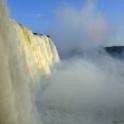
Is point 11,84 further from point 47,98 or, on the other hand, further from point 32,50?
point 32,50

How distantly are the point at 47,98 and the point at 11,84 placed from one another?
20.5 meters

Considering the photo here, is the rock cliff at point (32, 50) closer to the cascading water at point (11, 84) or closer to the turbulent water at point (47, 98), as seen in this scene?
the turbulent water at point (47, 98)

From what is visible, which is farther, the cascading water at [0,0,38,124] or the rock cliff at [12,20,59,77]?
the rock cliff at [12,20,59,77]

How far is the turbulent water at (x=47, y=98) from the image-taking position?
912 cm

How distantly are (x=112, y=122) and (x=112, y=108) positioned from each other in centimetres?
402

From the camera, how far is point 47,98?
29.7 meters

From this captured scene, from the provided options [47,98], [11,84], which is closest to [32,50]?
[47,98]

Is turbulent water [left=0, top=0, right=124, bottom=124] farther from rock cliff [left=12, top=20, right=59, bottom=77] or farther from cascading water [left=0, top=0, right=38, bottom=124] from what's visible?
rock cliff [left=12, top=20, right=59, bottom=77]

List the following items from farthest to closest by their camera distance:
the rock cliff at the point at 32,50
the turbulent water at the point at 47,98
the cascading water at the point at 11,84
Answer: the rock cliff at the point at 32,50 < the turbulent water at the point at 47,98 < the cascading water at the point at 11,84

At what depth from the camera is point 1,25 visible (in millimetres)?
9430

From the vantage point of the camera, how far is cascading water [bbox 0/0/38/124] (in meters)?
8.89

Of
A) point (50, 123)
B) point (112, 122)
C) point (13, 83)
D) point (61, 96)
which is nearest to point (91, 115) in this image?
point (112, 122)

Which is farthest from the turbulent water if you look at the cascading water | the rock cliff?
the rock cliff

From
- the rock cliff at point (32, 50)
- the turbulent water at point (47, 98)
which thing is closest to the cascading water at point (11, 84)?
the turbulent water at point (47, 98)
